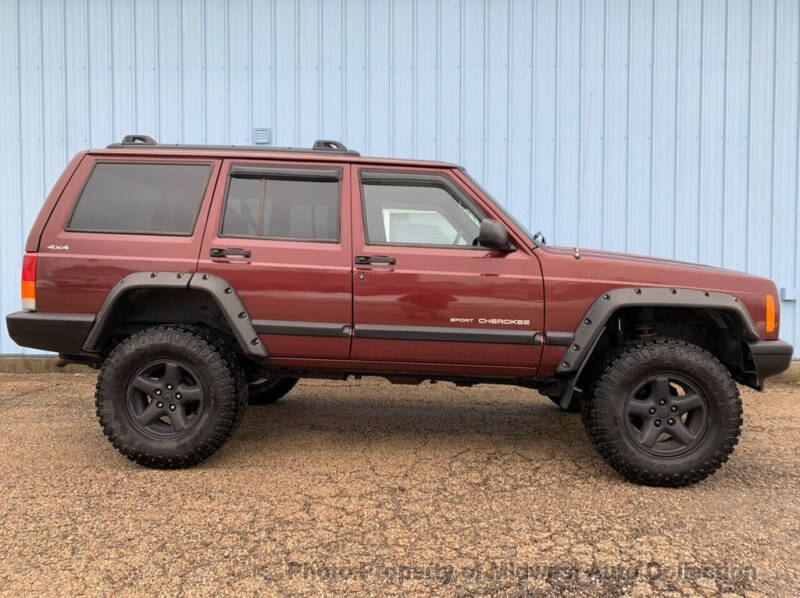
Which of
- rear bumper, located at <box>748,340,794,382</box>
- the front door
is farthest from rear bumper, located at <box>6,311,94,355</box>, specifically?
rear bumper, located at <box>748,340,794,382</box>

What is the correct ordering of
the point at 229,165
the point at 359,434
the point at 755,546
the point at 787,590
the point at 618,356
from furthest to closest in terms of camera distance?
1. the point at 359,434
2. the point at 229,165
3. the point at 618,356
4. the point at 755,546
5. the point at 787,590

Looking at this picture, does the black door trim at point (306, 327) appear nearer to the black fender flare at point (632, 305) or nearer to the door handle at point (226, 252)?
the door handle at point (226, 252)

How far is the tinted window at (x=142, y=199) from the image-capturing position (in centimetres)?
310

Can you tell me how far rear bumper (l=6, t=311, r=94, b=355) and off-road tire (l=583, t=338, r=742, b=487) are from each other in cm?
306

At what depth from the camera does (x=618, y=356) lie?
2977mm

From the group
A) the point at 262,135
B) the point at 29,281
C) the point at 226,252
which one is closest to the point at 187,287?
the point at 226,252

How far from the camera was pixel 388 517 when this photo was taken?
2.51 meters

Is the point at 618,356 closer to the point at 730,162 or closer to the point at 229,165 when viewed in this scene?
the point at 229,165

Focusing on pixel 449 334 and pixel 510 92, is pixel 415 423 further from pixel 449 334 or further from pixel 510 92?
pixel 510 92

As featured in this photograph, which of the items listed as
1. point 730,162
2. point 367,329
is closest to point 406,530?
point 367,329

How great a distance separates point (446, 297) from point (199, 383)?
1564mm

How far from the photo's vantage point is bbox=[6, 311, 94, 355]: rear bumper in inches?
118

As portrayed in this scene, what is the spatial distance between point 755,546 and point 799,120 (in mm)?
5389

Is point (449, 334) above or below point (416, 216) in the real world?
below
